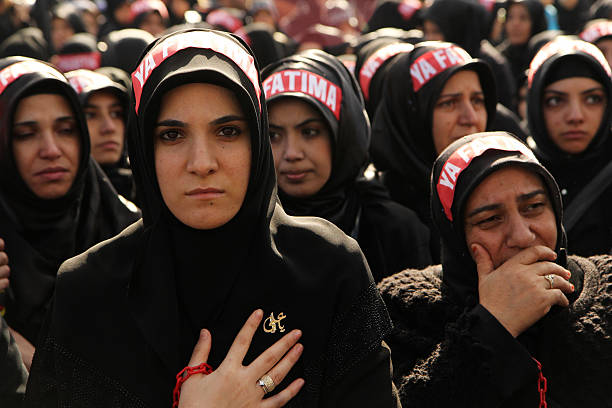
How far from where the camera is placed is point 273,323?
6.72 ft

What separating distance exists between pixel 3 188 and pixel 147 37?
399 centimetres

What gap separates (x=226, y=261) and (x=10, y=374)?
99 cm

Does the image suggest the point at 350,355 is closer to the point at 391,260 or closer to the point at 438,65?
the point at 391,260

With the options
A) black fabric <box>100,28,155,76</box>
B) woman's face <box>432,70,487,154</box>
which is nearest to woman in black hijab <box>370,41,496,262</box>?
woman's face <box>432,70,487,154</box>

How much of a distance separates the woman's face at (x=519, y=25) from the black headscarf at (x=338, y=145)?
4.81 m

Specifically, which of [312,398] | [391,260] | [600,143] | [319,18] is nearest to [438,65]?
[600,143]

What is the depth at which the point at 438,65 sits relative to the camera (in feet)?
13.5

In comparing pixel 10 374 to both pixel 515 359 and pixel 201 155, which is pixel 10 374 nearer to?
pixel 201 155

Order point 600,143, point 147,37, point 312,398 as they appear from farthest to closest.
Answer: point 147,37
point 600,143
point 312,398

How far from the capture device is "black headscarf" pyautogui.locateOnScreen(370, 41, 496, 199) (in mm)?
4070

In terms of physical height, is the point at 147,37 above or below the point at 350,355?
above

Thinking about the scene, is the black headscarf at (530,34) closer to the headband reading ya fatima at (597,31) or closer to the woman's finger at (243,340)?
the headband reading ya fatima at (597,31)

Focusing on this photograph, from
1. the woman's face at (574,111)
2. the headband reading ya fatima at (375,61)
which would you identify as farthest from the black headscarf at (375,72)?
the woman's face at (574,111)

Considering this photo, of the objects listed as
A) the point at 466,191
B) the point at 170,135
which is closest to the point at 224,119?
the point at 170,135
